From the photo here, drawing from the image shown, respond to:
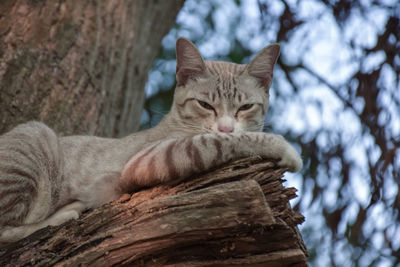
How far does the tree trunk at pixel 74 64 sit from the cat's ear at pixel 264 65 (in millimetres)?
1559

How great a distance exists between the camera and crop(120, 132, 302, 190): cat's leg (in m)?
3.34

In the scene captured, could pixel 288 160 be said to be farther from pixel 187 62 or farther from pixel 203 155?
pixel 187 62

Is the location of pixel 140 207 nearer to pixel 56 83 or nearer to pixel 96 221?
pixel 96 221

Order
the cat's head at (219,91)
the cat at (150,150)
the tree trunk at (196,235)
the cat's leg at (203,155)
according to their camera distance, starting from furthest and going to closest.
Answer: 1. the cat's head at (219,91)
2. the cat at (150,150)
3. the cat's leg at (203,155)
4. the tree trunk at (196,235)

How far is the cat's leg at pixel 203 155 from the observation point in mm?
3340

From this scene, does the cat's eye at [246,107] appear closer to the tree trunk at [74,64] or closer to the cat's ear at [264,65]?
Answer: the cat's ear at [264,65]

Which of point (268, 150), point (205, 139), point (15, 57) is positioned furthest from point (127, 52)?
point (268, 150)

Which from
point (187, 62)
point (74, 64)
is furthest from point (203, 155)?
point (74, 64)

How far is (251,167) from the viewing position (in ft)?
10.2

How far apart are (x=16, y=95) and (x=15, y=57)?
414mm

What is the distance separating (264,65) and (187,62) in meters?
0.79

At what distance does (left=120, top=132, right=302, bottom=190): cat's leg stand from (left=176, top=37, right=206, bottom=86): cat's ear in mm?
1345

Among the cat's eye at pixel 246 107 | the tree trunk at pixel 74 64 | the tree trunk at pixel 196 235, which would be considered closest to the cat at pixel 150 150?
the cat's eye at pixel 246 107

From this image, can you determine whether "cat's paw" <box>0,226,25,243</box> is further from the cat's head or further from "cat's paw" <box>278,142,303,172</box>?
"cat's paw" <box>278,142,303,172</box>
